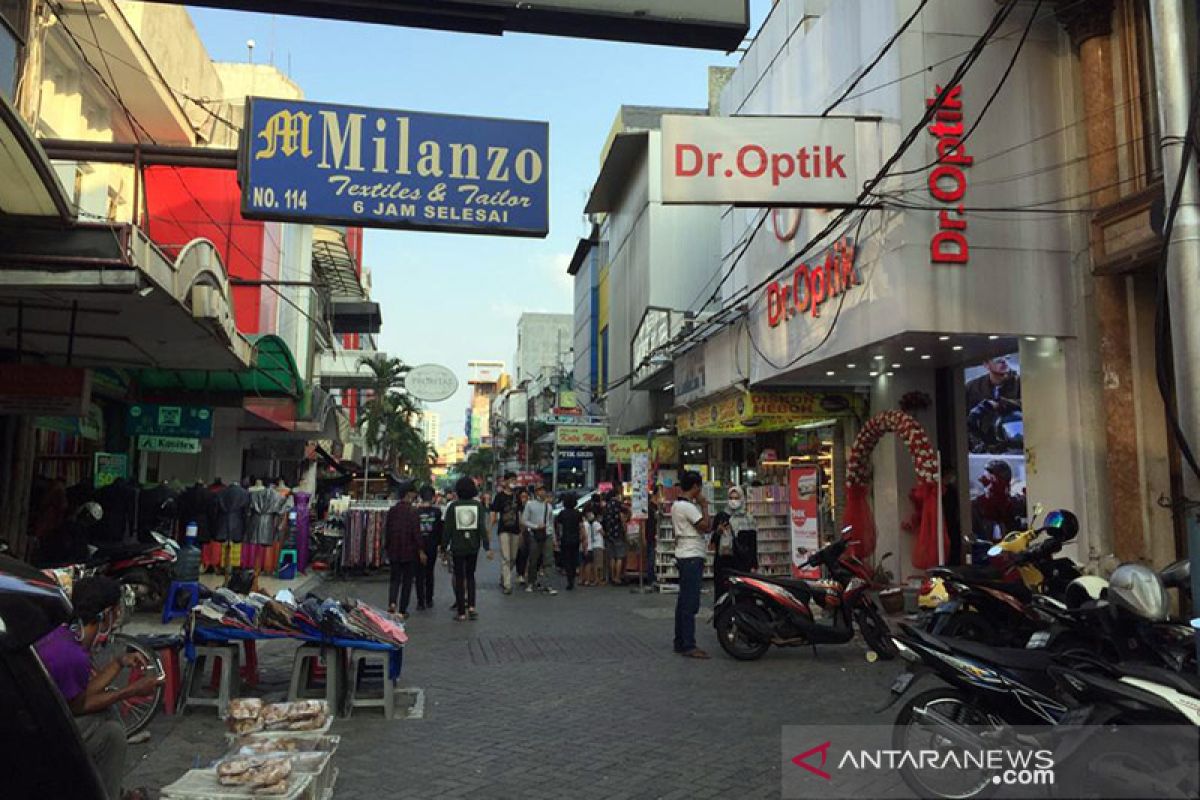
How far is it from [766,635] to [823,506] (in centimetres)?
909

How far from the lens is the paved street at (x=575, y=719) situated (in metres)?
5.22

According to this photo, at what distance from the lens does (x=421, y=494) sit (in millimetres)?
16422

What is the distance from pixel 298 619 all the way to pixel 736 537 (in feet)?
33.0

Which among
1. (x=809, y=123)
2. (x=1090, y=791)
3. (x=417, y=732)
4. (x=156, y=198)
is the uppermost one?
(x=156, y=198)

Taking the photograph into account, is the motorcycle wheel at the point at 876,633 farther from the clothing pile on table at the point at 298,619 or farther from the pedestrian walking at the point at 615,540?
the pedestrian walking at the point at 615,540

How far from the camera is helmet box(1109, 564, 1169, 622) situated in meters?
5.21

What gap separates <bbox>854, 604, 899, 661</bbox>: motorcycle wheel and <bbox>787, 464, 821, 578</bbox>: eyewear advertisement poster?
472cm

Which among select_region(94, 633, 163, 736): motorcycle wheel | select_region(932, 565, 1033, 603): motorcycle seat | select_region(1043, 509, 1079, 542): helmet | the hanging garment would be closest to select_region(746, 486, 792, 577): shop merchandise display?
select_region(1043, 509, 1079, 542): helmet

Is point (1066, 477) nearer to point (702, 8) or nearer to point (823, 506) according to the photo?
point (823, 506)

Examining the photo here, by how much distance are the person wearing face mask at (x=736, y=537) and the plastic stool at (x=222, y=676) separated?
8.62 metres

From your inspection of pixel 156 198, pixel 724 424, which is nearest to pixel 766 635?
pixel 724 424

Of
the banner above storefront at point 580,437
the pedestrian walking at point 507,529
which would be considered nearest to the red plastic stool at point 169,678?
the pedestrian walking at point 507,529

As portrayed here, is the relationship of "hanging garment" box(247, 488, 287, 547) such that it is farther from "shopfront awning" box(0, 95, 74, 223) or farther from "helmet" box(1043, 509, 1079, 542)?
"helmet" box(1043, 509, 1079, 542)

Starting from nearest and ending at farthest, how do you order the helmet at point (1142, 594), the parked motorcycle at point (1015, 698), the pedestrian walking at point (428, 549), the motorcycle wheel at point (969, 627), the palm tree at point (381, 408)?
the parked motorcycle at point (1015, 698), the helmet at point (1142, 594), the motorcycle wheel at point (969, 627), the pedestrian walking at point (428, 549), the palm tree at point (381, 408)
